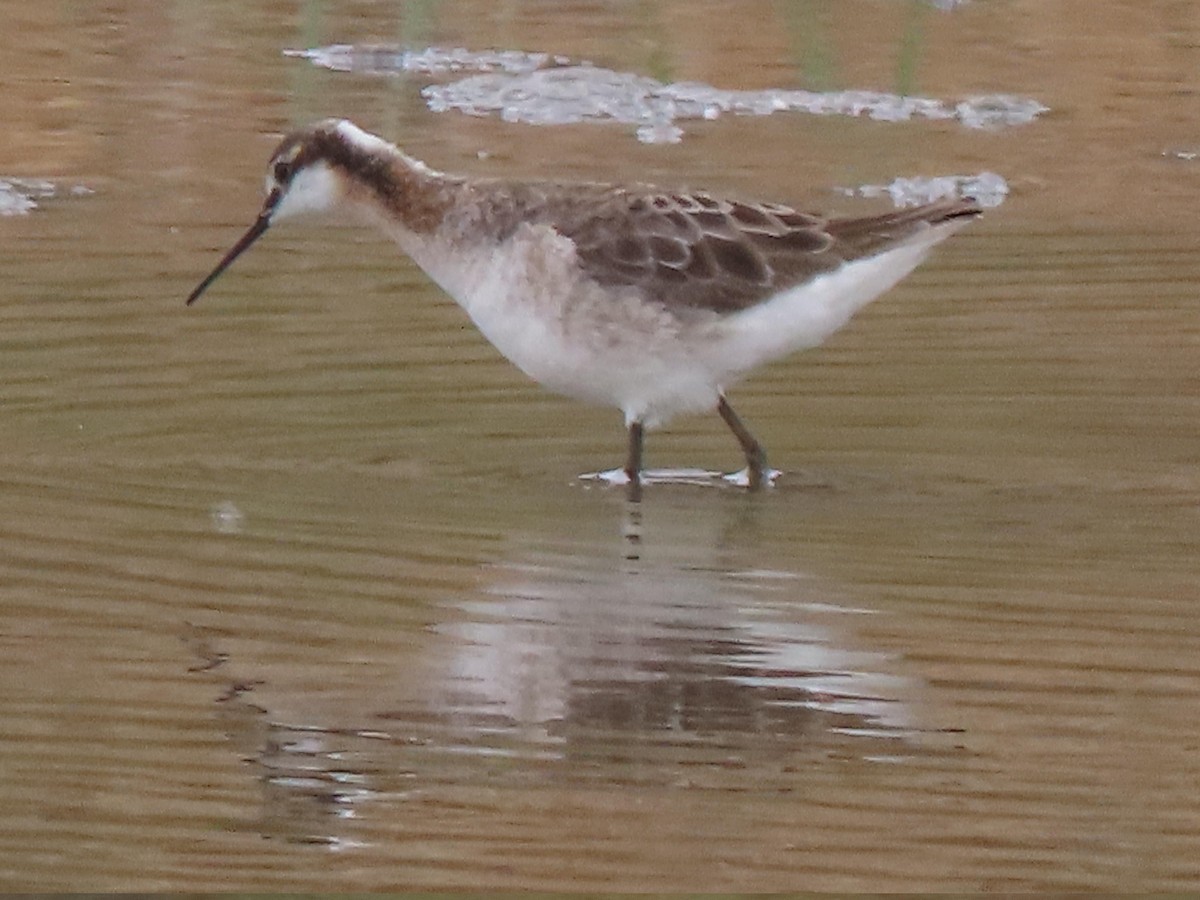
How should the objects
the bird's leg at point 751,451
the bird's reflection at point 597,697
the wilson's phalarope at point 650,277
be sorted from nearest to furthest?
the bird's reflection at point 597,697, the wilson's phalarope at point 650,277, the bird's leg at point 751,451

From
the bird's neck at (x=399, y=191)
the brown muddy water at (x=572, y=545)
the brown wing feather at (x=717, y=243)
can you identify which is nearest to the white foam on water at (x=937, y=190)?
the brown muddy water at (x=572, y=545)

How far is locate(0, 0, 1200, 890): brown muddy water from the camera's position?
6.18m

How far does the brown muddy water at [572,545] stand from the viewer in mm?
6180

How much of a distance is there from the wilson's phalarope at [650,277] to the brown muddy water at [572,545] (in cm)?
38

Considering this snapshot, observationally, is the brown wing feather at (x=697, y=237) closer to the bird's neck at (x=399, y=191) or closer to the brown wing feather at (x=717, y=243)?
the brown wing feather at (x=717, y=243)

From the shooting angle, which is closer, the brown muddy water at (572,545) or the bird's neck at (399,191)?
the brown muddy water at (572,545)

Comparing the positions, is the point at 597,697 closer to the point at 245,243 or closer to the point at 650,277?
the point at 650,277

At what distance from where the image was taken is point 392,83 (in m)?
14.6

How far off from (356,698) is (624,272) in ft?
8.11

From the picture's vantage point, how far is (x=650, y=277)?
912cm

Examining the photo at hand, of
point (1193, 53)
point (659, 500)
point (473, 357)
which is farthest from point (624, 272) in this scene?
point (1193, 53)

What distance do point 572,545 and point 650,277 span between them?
1043 millimetres

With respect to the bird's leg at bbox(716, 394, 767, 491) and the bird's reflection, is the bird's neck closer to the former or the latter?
the bird's leg at bbox(716, 394, 767, 491)

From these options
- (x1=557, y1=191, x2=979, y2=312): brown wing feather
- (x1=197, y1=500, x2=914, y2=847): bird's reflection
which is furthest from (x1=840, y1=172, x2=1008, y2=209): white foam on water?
(x1=197, y1=500, x2=914, y2=847): bird's reflection
